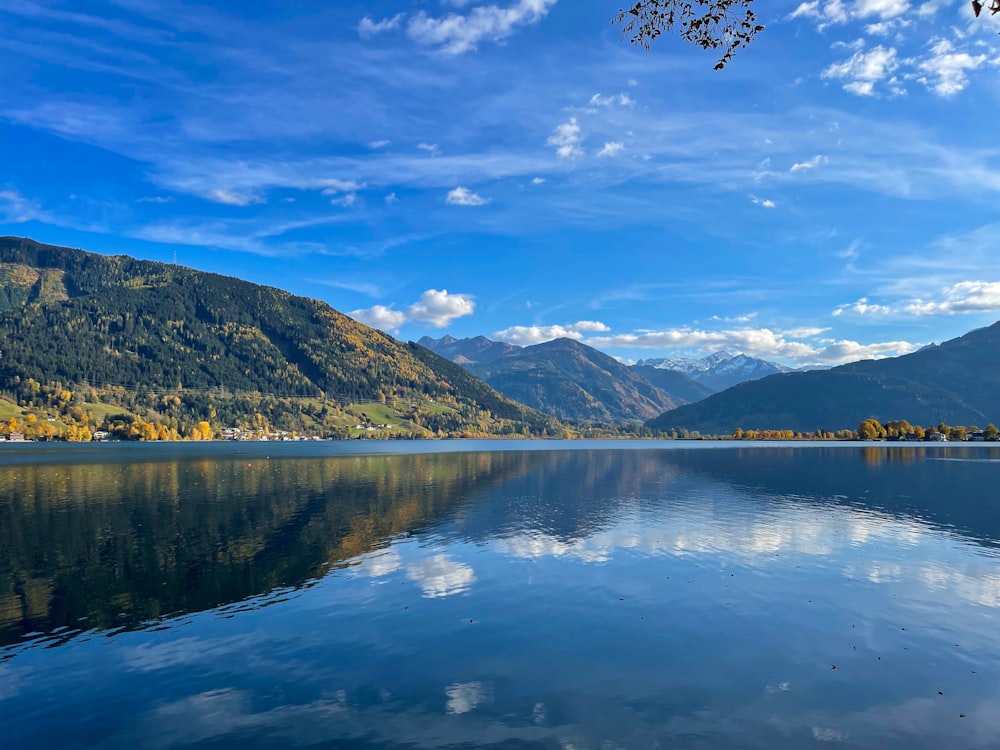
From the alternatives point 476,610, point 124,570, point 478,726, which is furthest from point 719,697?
point 124,570

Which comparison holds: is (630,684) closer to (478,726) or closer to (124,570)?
(478,726)

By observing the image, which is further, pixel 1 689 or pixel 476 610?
pixel 476 610

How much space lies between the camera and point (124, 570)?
48.3 meters

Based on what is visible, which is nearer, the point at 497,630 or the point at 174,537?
the point at 497,630

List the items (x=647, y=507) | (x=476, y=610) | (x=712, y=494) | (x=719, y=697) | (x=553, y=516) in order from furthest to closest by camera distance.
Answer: (x=712, y=494), (x=647, y=507), (x=553, y=516), (x=476, y=610), (x=719, y=697)

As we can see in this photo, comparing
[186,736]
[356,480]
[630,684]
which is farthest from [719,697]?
[356,480]

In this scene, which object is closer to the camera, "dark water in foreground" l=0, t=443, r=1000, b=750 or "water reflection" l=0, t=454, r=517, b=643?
"dark water in foreground" l=0, t=443, r=1000, b=750

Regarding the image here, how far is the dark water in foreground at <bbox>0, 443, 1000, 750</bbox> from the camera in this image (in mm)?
23984

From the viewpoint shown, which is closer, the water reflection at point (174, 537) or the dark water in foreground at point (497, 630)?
the dark water in foreground at point (497, 630)

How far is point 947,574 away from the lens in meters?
47.7

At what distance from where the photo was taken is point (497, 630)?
35.1 metres

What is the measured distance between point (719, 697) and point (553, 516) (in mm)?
53928

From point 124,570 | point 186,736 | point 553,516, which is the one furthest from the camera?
point 553,516

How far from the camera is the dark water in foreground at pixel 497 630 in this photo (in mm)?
23984
